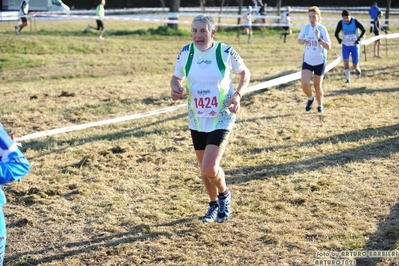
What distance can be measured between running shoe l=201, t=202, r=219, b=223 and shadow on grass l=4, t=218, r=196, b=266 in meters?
0.43

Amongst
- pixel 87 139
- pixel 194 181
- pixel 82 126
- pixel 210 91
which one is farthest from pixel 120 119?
pixel 210 91

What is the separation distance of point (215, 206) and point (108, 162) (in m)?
2.91

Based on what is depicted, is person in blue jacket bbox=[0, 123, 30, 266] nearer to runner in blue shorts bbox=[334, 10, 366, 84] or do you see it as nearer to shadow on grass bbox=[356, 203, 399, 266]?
shadow on grass bbox=[356, 203, 399, 266]

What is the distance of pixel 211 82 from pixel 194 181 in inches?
89.5

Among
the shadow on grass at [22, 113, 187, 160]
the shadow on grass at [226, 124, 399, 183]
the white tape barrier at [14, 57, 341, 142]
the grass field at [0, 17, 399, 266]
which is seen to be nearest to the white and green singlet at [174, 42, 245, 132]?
the grass field at [0, 17, 399, 266]

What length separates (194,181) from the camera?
8.00 m

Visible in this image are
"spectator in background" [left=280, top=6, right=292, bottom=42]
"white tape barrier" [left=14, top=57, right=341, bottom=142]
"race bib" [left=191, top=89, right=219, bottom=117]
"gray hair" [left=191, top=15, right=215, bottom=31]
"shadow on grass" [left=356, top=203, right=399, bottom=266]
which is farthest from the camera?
"spectator in background" [left=280, top=6, right=292, bottom=42]

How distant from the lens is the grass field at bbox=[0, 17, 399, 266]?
5918 millimetres

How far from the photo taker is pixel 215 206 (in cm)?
652

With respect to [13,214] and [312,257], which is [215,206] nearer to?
[312,257]


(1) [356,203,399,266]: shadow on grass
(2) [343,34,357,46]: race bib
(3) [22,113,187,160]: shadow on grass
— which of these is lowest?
(3) [22,113,187,160]: shadow on grass

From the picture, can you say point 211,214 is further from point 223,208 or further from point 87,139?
point 87,139

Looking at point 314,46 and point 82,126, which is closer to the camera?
point 82,126

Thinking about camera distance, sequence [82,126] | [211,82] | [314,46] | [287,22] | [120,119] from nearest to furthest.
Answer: [211,82], [82,126], [120,119], [314,46], [287,22]
